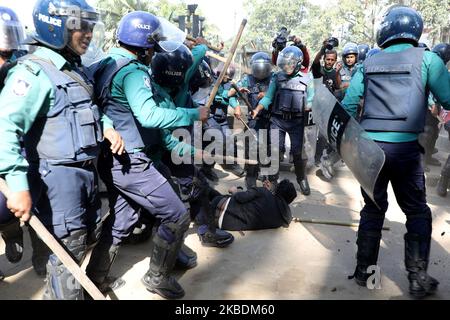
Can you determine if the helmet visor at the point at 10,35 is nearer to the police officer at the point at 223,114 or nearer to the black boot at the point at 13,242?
the black boot at the point at 13,242

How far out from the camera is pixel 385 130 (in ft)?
9.04

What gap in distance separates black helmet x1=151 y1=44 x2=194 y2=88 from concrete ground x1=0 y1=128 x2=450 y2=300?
1537 millimetres

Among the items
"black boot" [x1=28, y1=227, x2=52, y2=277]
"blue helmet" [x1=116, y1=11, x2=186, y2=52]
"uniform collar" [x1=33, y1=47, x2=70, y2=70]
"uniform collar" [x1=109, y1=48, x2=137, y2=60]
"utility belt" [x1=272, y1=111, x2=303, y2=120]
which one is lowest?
"black boot" [x1=28, y1=227, x2=52, y2=277]

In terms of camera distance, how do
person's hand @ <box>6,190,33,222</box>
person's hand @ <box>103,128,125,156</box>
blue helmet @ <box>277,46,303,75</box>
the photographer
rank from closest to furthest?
person's hand @ <box>6,190,33,222</box> < person's hand @ <box>103,128,125,156</box> < blue helmet @ <box>277,46,303,75</box> < the photographer

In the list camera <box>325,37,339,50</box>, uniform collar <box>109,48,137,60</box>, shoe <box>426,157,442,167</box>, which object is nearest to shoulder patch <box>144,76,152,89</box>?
uniform collar <box>109,48,137,60</box>

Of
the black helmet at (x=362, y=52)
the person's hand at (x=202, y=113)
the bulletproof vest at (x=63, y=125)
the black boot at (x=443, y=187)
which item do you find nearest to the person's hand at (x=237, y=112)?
the black boot at (x=443, y=187)

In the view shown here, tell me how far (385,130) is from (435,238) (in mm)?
1826

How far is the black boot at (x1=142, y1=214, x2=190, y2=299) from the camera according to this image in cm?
271

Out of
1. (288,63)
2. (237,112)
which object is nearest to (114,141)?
(288,63)

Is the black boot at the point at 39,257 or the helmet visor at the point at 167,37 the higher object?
the helmet visor at the point at 167,37

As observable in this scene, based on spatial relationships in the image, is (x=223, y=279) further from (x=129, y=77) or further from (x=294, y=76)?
(x=294, y=76)

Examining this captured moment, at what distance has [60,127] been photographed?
6.69ft

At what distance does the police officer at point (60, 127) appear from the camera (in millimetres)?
1984

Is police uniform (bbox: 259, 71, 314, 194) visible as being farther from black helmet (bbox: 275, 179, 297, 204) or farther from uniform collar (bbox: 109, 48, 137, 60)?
uniform collar (bbox: 109, 48, 137, 60)
